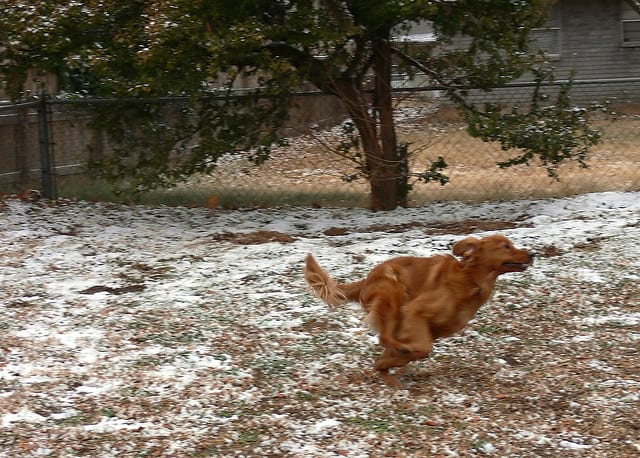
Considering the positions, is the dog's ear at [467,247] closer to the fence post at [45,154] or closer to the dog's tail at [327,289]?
the dog's tail at [327,289]

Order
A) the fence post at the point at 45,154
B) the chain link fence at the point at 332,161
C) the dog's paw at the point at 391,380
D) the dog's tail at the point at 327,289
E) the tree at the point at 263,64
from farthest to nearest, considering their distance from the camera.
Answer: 1. the fence post at the point at 45,154
2. the chain link fence at the point at 332,161
3. the tree at the point at 263,64
4. the dog's tail at the point at 327,289
5. the dog's paw at the point at 391,380

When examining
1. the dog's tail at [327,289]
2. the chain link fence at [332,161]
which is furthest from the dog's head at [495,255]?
the chain link fence at [332,161]

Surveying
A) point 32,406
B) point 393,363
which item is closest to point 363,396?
point 393,363

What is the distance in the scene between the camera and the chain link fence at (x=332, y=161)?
10.0 m

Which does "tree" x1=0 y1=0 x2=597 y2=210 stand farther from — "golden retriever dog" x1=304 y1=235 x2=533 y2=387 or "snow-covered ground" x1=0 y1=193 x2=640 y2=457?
"golden retriever dog" x1=304 y1=235 x2=533 y2=387

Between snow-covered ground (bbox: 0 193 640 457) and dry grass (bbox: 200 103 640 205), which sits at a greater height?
dry grass (bbox: 200 103 640 205)

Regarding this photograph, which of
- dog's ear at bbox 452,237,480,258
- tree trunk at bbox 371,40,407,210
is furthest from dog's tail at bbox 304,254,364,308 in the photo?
tree trunk at bbox 371,40,407,210

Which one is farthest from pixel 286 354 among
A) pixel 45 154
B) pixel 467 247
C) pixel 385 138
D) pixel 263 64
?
pixel 45 154

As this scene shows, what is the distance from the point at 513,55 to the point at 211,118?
3229 millimetres

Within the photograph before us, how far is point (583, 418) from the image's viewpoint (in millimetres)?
4688

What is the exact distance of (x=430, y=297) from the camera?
5.02 meters

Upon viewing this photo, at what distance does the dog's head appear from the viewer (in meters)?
5.02

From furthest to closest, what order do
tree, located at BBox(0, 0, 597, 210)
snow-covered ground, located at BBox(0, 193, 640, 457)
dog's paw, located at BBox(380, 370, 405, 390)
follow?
Result: tree, located at BBox(0, 0, 597, 210) < dog's paw, located at BBox(380, 370, 405, 390) < snow-covered ground, located at BBox(0, 193, 640, 457)

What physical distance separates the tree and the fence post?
18.2 inches
